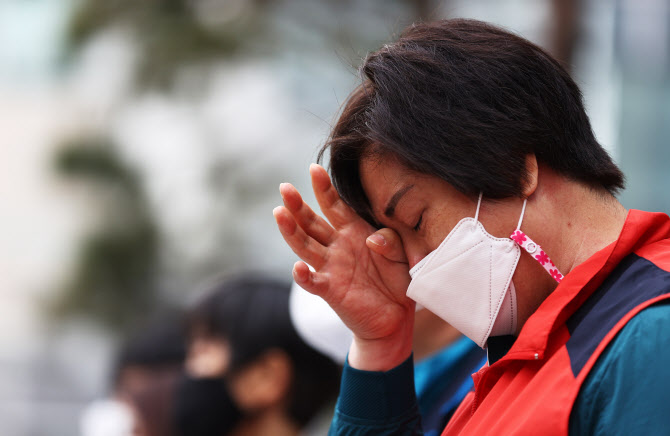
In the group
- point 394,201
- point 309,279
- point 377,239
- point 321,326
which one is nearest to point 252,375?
point 321,326

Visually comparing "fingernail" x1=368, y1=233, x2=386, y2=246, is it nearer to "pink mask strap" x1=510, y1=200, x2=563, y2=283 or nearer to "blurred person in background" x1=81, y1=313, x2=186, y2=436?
"pink mask strap" x1=510, y1=200, x2=563, y2=283

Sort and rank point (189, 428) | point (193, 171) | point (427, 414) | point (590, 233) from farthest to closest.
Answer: point (193, 171), point (189, 428), point (427, 414), point (590, 233)

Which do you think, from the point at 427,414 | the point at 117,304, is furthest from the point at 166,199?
the point at 427,414

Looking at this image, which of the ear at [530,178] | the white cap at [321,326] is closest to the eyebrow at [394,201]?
the ear at [530,178]

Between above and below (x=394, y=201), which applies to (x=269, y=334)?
below

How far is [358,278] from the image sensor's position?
211 centimetres

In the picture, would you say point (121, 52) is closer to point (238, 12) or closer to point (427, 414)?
point (238, 12)

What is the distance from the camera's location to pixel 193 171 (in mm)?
6555

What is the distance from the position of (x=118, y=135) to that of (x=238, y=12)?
1626mm

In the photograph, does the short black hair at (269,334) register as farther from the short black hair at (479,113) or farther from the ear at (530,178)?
the ear at (530,178)

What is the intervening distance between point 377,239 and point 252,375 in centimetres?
154

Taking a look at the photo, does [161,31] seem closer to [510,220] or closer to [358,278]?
[358,278]

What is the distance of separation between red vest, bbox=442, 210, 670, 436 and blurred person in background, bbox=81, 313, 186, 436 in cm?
204

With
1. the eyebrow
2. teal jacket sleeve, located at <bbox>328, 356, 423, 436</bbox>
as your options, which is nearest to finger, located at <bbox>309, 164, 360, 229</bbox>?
the eyebrow
